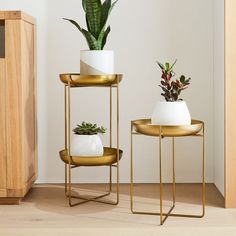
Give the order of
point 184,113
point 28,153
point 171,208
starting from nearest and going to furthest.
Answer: point 184,113, point 171,208, point 28,153

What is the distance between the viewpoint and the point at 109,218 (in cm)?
196

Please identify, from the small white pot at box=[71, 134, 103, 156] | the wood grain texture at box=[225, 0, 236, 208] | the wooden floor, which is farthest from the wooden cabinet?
the wood grain texture at box=[225, 0, 236, 208]

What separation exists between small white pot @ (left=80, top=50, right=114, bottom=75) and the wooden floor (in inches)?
20.7

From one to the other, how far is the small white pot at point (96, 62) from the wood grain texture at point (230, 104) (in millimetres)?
462

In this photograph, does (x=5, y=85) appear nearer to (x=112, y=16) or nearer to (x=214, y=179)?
(x=112, y=16)

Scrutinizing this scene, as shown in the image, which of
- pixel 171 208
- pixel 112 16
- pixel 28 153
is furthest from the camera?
pixel 112 16

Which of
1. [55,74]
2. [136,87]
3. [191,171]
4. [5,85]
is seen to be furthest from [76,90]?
[191,171]

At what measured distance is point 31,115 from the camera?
2334mm

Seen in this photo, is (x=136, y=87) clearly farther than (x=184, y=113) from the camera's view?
Yes

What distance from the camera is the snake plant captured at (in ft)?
7.06

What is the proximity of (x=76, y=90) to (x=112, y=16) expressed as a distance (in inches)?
14.8

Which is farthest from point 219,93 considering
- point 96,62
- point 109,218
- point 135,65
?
point 109,218

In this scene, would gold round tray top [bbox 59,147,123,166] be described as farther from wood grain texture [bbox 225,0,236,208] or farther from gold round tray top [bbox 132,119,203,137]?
wood grain texture [bbox 225,0,236,208]

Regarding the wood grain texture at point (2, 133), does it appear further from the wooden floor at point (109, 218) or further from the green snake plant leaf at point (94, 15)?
the green snake plant leaf at point (94, 15)
